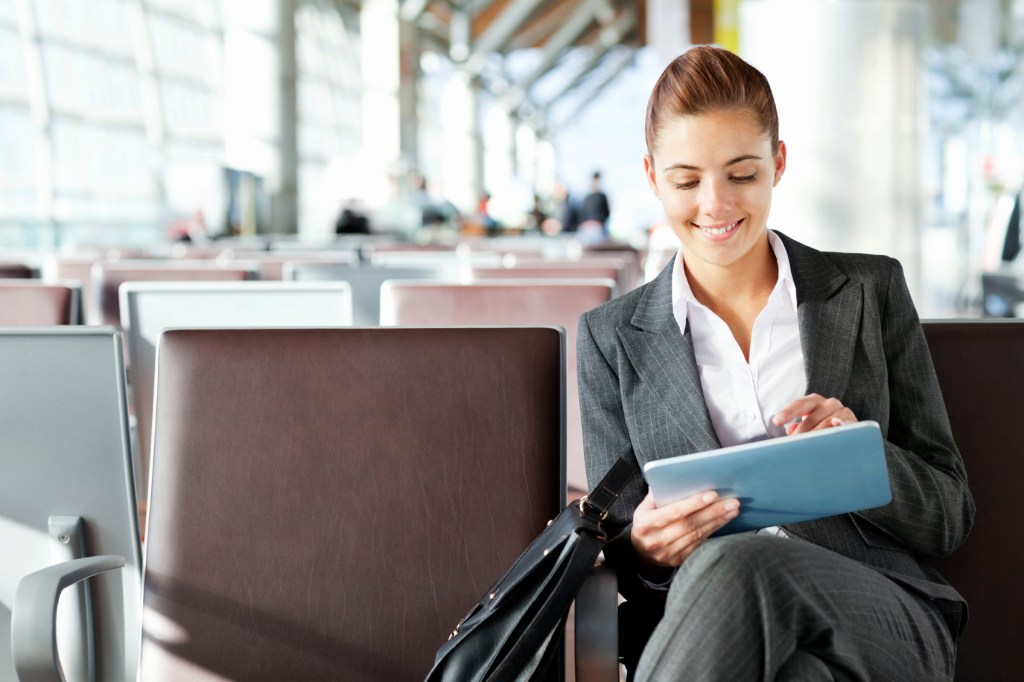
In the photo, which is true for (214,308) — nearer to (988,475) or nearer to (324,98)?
(988,475)

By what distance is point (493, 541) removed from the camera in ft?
5.92

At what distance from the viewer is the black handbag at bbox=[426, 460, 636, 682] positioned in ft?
4.82

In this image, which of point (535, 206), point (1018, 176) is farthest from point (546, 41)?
point (1018, 176)

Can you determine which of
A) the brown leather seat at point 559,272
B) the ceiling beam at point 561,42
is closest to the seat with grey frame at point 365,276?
the brown leather seat at point 559,272

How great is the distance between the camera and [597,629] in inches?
60.2

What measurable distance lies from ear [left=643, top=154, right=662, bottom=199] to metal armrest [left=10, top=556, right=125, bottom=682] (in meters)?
1.01

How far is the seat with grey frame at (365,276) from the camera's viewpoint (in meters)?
3.59

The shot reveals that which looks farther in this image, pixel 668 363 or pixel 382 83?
pixel 382 83

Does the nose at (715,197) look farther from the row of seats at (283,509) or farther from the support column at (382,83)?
the support column at (382,83)

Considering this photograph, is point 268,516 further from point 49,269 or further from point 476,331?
point 49,269

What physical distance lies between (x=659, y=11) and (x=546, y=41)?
1101 inches

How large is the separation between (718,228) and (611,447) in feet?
1.18

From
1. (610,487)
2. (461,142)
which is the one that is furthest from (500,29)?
(610,487)

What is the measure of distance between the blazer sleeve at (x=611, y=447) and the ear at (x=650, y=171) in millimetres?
219
